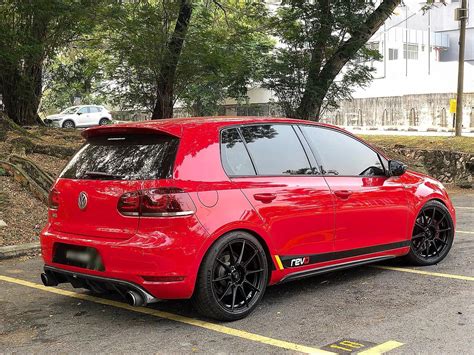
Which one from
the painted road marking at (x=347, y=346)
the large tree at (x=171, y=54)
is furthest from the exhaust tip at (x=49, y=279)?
the large tree at (x=171, y=54)

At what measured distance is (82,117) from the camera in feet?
126

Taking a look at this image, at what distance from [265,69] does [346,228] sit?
1077cm

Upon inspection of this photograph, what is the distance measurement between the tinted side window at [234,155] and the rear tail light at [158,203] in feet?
1.84

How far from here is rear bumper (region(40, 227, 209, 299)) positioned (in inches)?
178

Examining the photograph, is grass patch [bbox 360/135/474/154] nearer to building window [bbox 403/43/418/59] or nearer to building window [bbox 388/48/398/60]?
building window [bbox 388/48/398/60]

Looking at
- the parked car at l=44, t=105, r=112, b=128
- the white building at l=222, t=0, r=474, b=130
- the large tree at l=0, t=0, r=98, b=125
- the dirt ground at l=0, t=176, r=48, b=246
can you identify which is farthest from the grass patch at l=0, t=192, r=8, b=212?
the parked car at l=44, t=105, r=112, b=128

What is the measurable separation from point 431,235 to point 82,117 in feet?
112

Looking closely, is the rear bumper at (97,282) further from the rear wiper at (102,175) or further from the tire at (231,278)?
the rear wiper at (102,175)

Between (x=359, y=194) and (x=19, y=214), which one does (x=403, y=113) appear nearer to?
(x=19, y=214)

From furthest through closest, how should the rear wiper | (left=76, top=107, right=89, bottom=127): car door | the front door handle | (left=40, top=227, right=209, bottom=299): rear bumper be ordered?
(left=76, top=107, right=89, bottom=127): car door, the front door handle, the rear wiper, (left=40, top=227, right=209, bottom=299): rear bumper

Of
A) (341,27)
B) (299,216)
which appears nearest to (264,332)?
(299,216)

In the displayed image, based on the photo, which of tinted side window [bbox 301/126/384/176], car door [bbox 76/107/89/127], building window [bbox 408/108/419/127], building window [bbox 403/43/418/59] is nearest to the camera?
tinted side window [bbox 301/126/384/176]

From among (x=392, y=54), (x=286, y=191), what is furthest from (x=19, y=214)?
(x=392, y=54)

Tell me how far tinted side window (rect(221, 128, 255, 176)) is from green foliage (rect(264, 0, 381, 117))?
35.2ft
